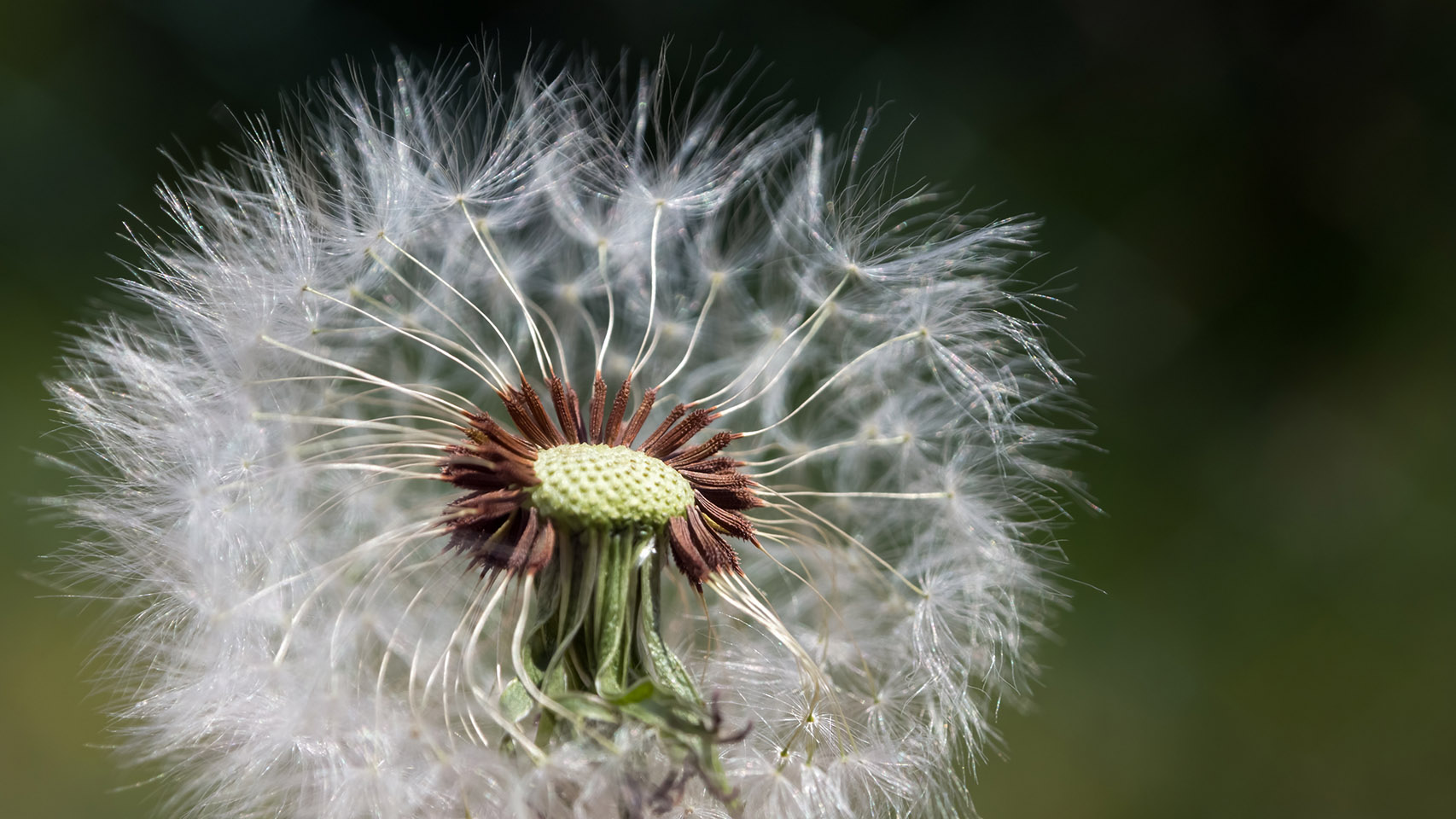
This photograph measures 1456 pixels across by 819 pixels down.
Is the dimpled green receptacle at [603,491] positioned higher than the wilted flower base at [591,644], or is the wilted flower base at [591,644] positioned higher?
the dimpled green receptacle at [603,491]

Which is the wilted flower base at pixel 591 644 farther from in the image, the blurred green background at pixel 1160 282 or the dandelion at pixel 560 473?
the blurred green background at pixel 1160 282

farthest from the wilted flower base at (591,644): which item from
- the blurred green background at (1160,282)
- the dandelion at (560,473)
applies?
the blurred green background at (1160,282)

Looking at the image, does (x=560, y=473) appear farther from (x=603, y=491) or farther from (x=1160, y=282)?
(x=1160, y=282)

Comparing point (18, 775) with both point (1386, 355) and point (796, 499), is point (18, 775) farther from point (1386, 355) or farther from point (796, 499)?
point (1386, 355)

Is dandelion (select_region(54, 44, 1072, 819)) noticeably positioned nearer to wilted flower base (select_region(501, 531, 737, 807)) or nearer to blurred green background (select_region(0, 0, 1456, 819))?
Result: wilted flower base (select_region(501, 531, 737, 807))

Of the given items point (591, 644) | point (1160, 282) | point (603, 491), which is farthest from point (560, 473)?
point (1160, 282)

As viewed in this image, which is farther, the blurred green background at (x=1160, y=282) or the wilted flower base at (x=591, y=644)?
the blurred green background at (x=1160, y=282)

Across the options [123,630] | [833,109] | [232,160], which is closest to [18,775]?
[123,630]
